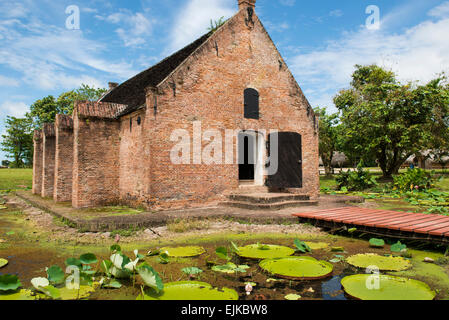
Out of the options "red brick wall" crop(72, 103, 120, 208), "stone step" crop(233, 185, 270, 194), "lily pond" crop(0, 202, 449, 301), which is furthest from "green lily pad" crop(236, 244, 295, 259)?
"red brick wall" crop(72, 103, 120, 208)

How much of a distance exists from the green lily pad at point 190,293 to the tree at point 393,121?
67.3 feet

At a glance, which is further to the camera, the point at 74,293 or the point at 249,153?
the point at 249,153

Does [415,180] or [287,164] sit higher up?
[287,164]

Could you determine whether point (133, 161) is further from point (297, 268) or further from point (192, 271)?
point (297, 268)

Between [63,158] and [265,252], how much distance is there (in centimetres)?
1057

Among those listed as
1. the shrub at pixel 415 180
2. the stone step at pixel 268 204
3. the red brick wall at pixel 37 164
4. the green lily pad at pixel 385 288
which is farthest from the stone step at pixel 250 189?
the red brick wall at pixel 37 164

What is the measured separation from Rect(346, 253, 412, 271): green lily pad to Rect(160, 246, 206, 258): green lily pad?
242 centimetres

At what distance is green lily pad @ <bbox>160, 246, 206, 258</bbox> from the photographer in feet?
16.5

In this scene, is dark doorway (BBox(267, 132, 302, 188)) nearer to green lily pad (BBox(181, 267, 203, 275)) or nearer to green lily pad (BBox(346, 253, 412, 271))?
green lily pad (BBox(346, 253, 412, 271))

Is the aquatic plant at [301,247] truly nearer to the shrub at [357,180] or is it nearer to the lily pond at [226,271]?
the lily pond at [226,271]

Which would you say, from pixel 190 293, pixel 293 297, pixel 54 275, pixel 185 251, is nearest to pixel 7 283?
pixel 54 275

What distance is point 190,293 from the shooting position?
10.6 ft

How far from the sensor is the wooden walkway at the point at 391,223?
17.5 ft
